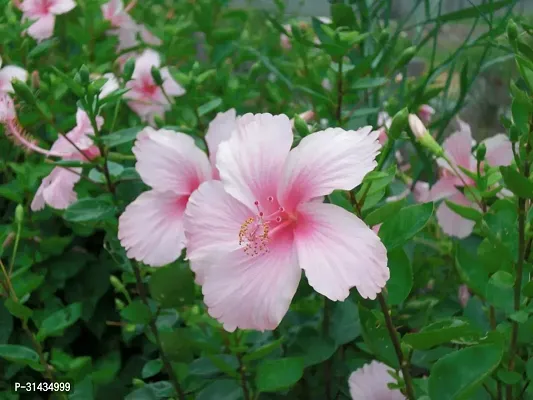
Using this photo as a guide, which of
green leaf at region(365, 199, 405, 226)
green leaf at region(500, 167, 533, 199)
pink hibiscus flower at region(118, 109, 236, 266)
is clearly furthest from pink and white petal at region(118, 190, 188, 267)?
green leaf at region(500, 167, 533, 199)

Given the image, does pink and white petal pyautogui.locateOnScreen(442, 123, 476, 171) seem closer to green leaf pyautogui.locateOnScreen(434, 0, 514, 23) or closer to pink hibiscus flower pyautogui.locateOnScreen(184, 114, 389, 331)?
green leaf pyautogui.locateOnScreen(434, 0, 514, 23)

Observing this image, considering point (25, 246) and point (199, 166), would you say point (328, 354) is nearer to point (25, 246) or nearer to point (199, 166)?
point (199, 166)

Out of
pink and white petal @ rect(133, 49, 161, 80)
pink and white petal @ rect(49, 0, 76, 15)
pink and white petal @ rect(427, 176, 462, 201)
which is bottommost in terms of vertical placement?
pink and white petal @ rect(427, 176, 462, 201)

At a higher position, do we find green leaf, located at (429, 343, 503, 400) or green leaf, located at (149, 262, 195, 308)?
green leaf, located at (429, 343, 503, 400)

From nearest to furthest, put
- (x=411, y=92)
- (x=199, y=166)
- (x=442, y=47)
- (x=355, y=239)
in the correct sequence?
(x=355, y=239)
(x=199, y=166)
(x=411, y=92)
(x=442, y=47)

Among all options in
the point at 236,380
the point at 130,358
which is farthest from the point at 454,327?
the point at 130,358

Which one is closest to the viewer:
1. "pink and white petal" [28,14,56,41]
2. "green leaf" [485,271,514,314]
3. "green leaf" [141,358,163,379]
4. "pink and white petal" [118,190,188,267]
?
"green leaf" [485,271,514,314]

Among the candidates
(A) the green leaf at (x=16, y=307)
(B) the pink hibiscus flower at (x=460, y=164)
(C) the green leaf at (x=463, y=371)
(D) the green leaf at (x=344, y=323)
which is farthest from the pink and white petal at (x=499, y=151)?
(A) the green leaf at (x=16, y=307)
